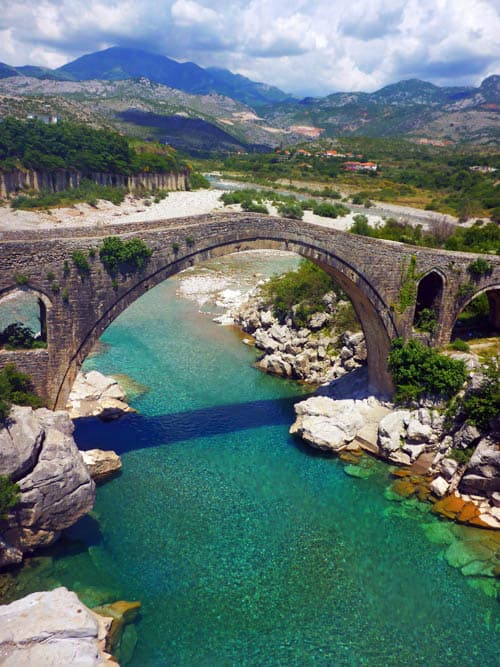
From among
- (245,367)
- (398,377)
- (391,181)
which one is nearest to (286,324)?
(245,367)

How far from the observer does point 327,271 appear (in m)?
16.9

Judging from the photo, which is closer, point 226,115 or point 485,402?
point 485,402

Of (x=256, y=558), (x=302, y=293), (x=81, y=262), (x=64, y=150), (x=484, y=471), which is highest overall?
(x=64, y=150)

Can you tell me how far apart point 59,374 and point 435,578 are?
33.1ft

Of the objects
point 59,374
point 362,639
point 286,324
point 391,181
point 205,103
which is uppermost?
point 205,103

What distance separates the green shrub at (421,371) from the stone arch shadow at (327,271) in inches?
22.1

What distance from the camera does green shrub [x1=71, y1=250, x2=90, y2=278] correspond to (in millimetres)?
12672

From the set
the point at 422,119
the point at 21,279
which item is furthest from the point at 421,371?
the point at 422,119

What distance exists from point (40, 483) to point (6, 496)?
808mm

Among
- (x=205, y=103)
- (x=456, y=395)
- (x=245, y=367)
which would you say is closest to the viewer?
(x=456, y=395)

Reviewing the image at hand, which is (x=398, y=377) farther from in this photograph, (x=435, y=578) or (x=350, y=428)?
(x=435, y=578)

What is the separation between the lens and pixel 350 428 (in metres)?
16.5

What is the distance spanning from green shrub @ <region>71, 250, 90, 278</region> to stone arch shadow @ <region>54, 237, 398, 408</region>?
1118 millimetres

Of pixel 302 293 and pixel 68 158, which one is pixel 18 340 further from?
pixel 68 158
